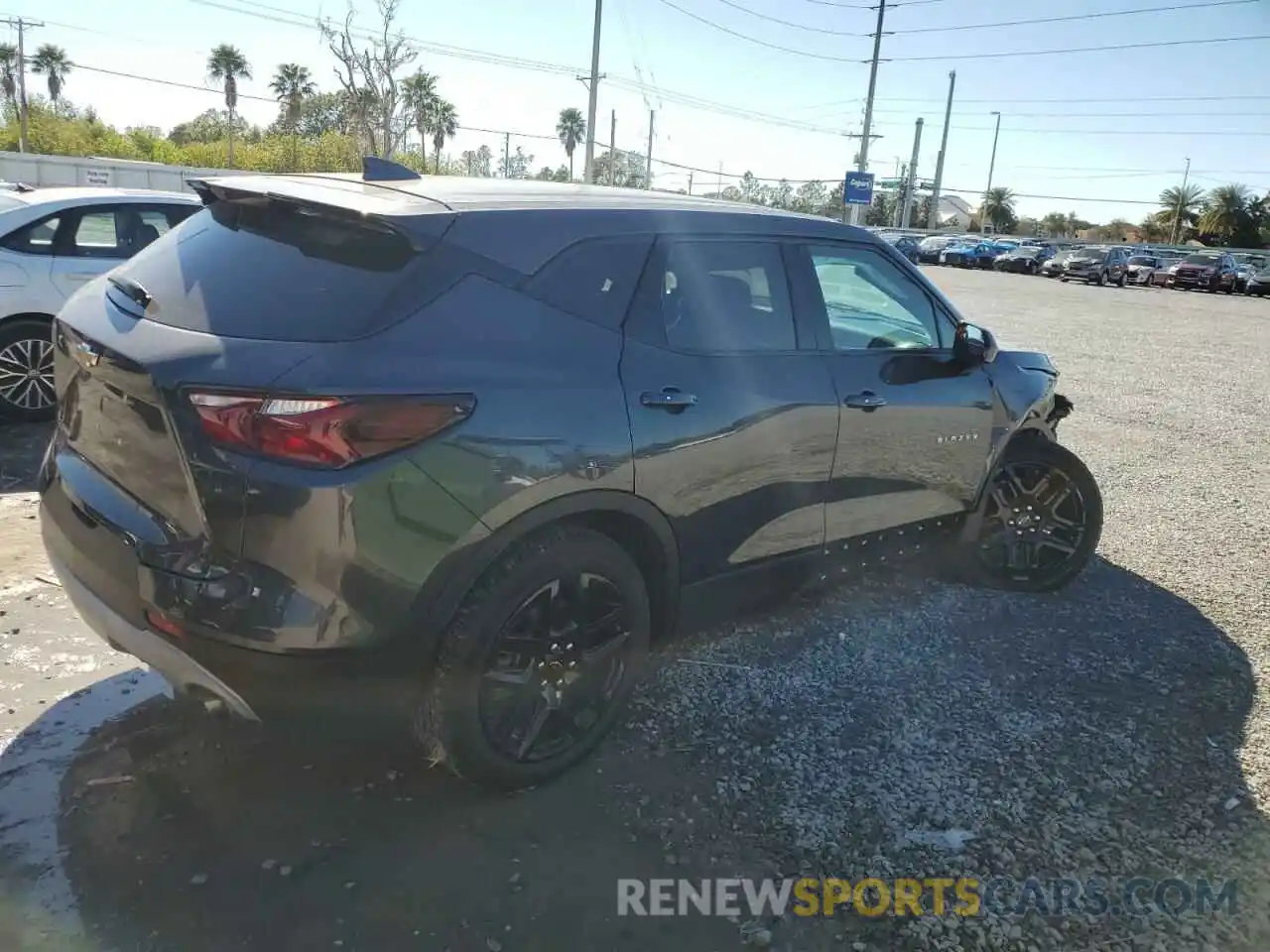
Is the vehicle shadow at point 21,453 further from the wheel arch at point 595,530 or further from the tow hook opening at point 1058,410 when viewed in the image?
the tow hook opening at point 1058,410

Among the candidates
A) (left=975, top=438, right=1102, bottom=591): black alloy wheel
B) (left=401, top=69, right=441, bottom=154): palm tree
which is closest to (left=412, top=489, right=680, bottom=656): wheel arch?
(left=975, top=438, right=1102, bottom=591): black alloy wheel

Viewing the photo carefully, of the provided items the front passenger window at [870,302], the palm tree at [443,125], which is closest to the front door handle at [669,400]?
the front passenger window at [870,302]

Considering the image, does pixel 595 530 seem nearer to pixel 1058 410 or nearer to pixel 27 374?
pixel 1058 410

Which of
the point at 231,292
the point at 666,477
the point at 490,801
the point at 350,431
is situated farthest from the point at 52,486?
the point at 666,477

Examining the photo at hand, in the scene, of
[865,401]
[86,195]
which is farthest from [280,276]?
[86,195]

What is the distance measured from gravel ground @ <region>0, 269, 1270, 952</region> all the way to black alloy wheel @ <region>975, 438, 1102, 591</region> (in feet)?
0.77

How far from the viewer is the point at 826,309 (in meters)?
3.62

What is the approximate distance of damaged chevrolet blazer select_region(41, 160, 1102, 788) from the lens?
7.53 ft

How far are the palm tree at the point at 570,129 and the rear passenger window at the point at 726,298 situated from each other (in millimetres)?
89659

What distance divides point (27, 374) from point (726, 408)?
17.8 feet

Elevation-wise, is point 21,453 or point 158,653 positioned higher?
point 158,653

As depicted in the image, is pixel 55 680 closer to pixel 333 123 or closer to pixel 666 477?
pixel 666 477

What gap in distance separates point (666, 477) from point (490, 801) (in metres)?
1.13

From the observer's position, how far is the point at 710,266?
10.8 ft
